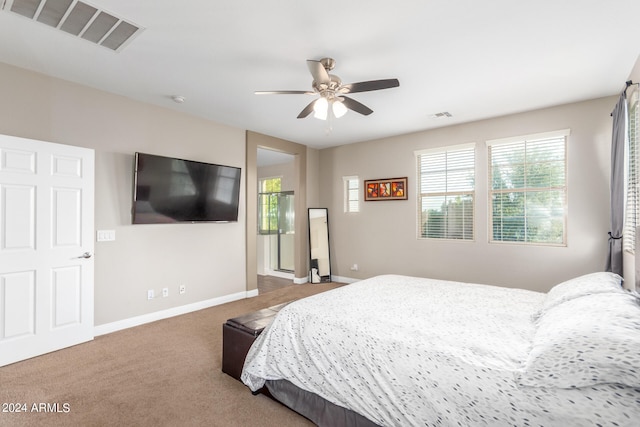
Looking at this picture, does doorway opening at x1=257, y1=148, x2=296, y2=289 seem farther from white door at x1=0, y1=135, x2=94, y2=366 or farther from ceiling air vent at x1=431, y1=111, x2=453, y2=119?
white door at x1=0, y1=135, x2=94, y2=366

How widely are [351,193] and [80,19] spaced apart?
466 cm

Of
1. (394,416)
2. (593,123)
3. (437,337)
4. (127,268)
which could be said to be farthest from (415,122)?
(127,268)

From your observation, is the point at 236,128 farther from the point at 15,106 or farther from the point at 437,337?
the point at 437,337

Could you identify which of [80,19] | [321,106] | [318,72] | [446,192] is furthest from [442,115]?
[80,19]

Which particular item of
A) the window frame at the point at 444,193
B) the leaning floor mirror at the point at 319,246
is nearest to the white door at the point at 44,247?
the leaning floor mirror at the point at 319,246

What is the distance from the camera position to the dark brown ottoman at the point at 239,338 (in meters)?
2.43

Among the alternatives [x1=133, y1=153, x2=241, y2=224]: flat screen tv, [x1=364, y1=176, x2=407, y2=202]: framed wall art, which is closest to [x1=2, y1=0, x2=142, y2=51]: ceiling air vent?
[x1=133, y1=153, x2=241, y2=224]: flat screen tv

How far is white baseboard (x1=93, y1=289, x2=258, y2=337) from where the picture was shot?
353 centimetres

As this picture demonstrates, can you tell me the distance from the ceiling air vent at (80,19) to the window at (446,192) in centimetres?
423

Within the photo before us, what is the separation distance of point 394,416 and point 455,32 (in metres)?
2.65

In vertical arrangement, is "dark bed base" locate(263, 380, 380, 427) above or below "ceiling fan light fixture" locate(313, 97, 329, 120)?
below

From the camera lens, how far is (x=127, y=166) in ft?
12.2

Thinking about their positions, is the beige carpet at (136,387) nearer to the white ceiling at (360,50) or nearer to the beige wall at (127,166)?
the beige wall at (127,166)

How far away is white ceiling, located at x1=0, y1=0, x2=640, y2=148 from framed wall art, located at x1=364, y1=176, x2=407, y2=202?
1.61 meters
